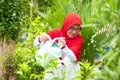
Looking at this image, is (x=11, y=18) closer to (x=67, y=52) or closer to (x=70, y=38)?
(x=70, y=38)

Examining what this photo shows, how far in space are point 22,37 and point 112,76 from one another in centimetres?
453

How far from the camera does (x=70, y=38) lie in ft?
15.6

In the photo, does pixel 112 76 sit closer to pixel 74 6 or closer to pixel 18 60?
pixel 18 60

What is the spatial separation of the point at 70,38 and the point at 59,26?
3.82 feet

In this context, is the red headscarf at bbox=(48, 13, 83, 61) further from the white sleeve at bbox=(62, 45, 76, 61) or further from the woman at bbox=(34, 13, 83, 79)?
the white sleeve at bbox=(62, 45, 76, 61)

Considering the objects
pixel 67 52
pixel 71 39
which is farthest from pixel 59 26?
pixel 67 52

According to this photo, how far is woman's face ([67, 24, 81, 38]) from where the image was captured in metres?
4.62

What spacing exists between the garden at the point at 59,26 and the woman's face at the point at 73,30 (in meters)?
0.10

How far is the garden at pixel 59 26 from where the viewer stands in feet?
9.92

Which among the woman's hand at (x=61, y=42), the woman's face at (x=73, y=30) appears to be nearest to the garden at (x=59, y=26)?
the woman's face at (x=73, y=30)

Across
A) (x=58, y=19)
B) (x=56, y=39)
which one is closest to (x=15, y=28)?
(x=58, y=19)

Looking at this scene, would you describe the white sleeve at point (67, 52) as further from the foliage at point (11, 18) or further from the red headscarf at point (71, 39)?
the foliage at point (11, 18)

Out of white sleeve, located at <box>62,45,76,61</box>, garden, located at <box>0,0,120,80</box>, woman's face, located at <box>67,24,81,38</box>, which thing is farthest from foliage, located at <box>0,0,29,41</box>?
white sleeve, located at <box>62,45,76,61</box>

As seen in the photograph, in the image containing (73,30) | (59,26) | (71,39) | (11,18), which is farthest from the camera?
(11,18)
